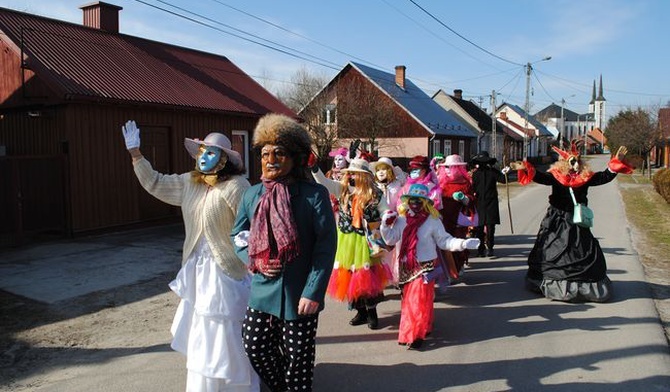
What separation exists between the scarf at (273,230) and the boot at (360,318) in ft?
8.84

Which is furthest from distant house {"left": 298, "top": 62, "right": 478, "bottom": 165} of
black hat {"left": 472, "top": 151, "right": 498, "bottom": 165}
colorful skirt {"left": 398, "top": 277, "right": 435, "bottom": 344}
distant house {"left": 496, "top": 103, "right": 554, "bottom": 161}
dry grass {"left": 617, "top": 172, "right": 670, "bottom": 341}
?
distant house {"left": 496, "top": 103, "right": 554, "bottom": 161}

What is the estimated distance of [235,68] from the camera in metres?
19.8

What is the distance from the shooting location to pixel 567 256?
260 inches

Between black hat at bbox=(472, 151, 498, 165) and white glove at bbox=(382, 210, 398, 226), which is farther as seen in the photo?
black hat at bbox=(472, 151, 498, 165)

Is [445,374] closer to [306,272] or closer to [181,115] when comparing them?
[306,272]

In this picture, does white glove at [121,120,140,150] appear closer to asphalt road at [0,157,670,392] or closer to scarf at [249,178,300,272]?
scarf at [249,178,300,272]

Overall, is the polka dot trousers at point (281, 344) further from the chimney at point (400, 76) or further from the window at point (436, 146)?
the chimney at point (400, 76)

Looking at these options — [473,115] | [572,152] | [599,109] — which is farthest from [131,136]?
[599,109]

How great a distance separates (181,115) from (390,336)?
34.5 ft

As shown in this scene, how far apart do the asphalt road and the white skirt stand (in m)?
0.70

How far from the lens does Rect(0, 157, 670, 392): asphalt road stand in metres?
4.30

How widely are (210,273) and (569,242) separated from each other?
4.75 metres

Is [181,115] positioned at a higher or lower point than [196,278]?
higher

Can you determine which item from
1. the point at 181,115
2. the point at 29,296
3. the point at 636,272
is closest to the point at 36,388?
the point at 29,296
